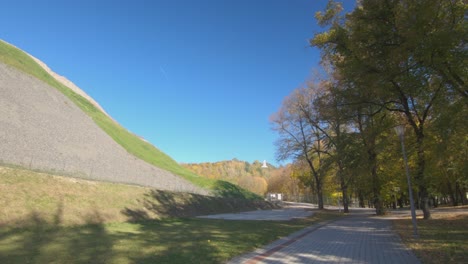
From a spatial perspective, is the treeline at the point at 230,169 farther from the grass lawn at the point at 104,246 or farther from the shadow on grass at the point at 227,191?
the grass lawn at the point at 104,246

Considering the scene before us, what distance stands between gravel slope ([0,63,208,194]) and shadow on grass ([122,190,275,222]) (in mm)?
3165

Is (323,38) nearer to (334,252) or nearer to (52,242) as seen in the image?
(334,252)

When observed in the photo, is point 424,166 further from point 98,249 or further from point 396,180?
point 98,249

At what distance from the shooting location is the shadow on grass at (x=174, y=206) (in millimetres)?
19094

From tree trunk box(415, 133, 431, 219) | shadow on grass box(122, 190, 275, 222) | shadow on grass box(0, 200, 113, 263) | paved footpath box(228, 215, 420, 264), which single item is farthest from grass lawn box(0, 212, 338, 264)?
tree trunk box(415, 133, 431, 219)

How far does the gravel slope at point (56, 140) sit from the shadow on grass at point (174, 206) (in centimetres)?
316

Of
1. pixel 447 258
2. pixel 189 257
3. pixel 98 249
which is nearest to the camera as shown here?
pixel 447 258

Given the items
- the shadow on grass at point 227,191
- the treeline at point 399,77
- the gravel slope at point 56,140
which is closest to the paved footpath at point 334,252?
the treeline at point 399,77

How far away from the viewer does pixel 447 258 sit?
7586mm

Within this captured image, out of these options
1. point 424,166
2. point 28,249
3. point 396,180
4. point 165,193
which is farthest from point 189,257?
point 396,180

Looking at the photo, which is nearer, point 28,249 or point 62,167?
point 28,249

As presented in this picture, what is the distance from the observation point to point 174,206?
2381 centimetres

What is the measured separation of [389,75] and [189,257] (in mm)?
9592

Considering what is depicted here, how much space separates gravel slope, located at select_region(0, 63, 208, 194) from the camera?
20719 millimetres
